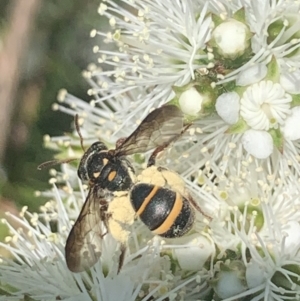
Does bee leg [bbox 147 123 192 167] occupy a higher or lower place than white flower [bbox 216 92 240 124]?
lower

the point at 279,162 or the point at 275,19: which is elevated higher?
the point at 275,19

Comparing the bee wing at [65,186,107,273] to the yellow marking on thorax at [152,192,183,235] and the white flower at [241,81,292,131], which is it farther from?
the white flower at [241,81,292,131]

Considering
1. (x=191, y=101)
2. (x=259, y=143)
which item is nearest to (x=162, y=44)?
(x=191, y=101)

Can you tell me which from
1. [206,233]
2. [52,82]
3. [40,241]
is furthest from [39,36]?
[206,233]

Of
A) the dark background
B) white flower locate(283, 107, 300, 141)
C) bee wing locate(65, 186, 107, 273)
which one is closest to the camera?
bee wing locate(65, 186, 107, 273)

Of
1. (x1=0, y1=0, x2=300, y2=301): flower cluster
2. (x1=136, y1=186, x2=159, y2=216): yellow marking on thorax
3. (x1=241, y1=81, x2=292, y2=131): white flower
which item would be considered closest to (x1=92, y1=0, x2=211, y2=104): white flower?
(x1=0, y1=0, x2=300, y2=301): flower cluster

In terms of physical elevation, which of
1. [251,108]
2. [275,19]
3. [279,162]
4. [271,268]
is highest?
[275,19]

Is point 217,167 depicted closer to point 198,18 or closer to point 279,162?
point 279,162

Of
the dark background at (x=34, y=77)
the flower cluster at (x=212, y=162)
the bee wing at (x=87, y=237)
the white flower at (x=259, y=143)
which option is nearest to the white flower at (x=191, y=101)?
the flower cluster at (x=212, y=162)

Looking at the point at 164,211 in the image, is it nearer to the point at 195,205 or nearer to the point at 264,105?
the point at 195,205
